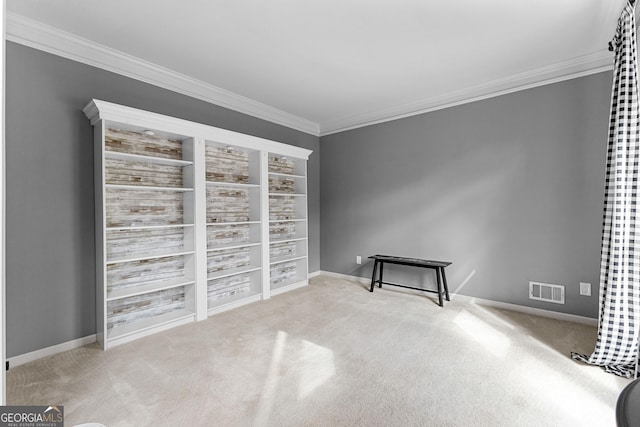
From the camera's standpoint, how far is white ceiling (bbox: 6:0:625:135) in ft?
7.20

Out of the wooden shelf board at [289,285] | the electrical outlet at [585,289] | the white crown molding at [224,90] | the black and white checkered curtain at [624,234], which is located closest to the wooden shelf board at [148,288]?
the wooden shelf board at [289,285]

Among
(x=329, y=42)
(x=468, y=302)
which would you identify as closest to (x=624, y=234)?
(x=468, y=302)

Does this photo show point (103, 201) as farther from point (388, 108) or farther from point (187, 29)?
point (388, 108)

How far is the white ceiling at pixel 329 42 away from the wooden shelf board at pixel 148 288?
81.7 inches

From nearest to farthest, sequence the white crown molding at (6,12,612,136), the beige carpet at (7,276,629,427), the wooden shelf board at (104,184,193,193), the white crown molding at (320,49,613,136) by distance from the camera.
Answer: the beige carpet at (7,276,629,427) < the white crown molding at (6,12,612,136) < the wooden shelf board at (104,184,193,193) < the white crown molding at (320,49,613,136)

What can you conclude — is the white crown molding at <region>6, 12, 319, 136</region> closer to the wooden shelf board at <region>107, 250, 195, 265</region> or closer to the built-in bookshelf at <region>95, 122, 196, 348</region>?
the built-in bookshelf at <region>95, 122, 196, 348</region>

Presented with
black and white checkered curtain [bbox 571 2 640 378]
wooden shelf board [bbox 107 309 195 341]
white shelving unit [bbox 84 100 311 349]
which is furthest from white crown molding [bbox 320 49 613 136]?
wooden shelf board [bbox 107 309 195 341]

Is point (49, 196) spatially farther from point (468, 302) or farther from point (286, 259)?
point (468, 302)

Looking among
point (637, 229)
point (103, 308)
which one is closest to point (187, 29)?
point (103, 308)

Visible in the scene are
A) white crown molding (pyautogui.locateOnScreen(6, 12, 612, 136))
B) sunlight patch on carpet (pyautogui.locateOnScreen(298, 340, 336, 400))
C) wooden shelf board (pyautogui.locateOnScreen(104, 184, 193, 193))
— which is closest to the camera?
sunlight patch on carpet (pyautogui.locateOnScreen(298, 340, 336, 400))

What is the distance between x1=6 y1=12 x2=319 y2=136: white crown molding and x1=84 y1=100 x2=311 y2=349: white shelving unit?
516mm

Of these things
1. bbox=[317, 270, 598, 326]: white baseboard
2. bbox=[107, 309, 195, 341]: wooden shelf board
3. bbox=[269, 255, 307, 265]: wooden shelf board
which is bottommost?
bbox=[317, 270, 598, 326]: white baseboard

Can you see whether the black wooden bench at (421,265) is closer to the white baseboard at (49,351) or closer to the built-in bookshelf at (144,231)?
the built-in bookshelf at (144,231)

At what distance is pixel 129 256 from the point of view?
2854 millimetres
